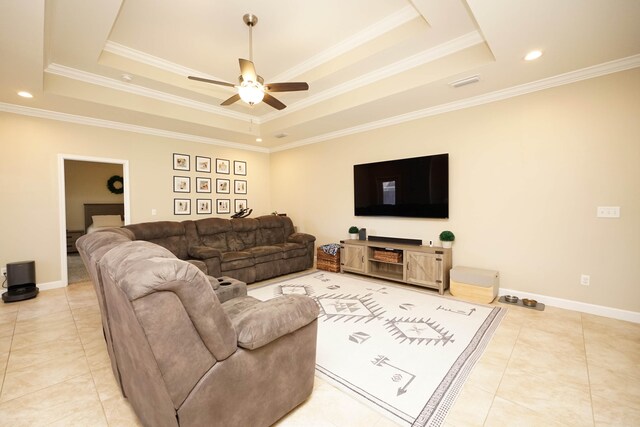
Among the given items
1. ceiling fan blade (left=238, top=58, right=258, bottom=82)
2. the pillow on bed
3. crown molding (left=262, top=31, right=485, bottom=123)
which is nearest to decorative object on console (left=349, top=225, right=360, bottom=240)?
crown molding (left=262, top=31, right=485, bottom=123)

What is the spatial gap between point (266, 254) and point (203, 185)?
2239 mm

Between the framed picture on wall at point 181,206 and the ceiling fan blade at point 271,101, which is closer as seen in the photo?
the ceiling fan blade at point 271,101

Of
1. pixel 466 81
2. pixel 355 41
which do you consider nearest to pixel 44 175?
pixel 355 41

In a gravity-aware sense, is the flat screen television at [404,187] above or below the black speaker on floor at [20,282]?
above

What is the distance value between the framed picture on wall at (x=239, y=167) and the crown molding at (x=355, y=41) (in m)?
2.45

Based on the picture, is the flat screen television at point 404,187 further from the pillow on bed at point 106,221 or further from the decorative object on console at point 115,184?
the decorative object on console at point 115,184

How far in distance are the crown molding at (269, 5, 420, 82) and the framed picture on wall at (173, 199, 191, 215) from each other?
9.71ft

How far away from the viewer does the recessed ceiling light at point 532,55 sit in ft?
8.84

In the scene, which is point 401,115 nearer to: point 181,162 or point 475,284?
point 475,284

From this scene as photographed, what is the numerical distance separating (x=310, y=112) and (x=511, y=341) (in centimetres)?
409

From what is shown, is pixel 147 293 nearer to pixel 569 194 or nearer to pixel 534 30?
pixel 534 30

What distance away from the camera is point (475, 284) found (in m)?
3.54

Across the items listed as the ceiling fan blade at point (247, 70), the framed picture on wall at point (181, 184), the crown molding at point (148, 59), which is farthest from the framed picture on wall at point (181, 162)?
the ceiling fan blade at point (247, 70)

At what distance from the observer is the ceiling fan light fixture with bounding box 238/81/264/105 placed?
273cm
